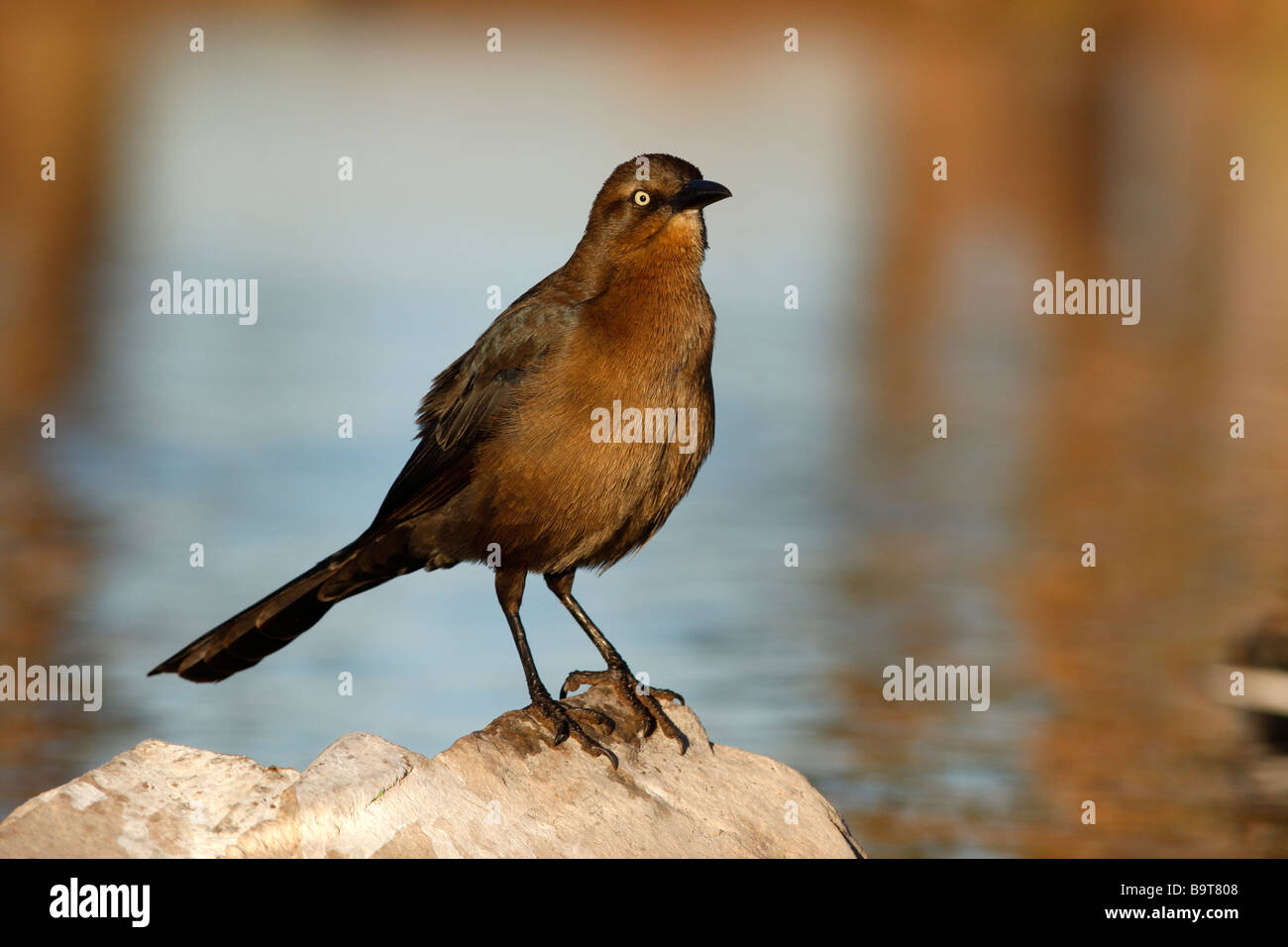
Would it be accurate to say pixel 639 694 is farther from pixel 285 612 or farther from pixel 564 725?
pixel 285 612

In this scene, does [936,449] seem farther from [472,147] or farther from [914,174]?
[914,174]

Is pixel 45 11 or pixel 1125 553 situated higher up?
pixel 45 11

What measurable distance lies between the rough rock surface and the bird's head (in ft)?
6.70

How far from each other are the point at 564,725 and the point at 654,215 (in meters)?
2.23

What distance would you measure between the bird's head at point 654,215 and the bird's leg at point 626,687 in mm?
1419

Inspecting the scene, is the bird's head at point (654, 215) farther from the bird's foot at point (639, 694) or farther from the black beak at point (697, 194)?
the bird's foot at point (639, 694)

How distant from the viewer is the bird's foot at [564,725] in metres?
6.41

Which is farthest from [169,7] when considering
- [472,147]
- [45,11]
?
[472,147]

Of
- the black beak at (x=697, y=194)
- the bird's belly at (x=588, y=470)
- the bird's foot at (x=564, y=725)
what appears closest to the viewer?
the bird's foot at (x=564, y=725)

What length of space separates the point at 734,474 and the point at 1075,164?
760 inches

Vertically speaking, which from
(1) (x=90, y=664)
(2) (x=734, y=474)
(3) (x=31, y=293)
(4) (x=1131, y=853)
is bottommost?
(4) (x=1131, y=853)

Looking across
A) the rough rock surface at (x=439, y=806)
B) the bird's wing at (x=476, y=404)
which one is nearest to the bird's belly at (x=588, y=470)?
the bird's wing at (x=476, y=404)

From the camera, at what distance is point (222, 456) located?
1628 cm

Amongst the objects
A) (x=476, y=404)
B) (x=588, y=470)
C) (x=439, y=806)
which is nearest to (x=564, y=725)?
(x=439, y=806)
